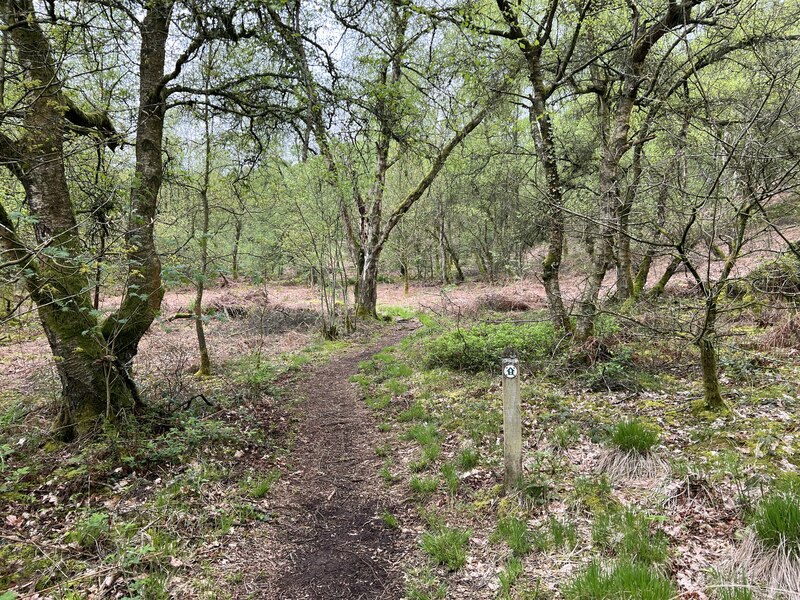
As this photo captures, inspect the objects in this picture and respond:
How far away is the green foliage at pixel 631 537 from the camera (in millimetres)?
2881

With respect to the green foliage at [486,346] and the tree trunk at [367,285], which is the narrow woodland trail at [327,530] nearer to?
the green foliage at [486,346]

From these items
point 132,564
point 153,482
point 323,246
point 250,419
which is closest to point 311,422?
point 250,419

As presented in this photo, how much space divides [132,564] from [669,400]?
21.2 ft

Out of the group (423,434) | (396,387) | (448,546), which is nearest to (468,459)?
(423,434)

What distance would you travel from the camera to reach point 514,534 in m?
3.53

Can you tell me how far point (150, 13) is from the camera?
565 centimetres

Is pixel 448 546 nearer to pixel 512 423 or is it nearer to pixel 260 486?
pixel 512 423

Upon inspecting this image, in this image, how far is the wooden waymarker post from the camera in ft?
13.1

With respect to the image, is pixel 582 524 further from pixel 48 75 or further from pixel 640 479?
pixel 48 75

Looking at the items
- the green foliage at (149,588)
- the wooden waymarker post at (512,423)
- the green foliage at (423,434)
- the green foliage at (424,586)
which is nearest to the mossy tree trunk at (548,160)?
the green foliage at (423,434)

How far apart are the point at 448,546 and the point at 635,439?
7.23 ft

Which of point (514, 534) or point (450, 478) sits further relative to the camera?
point (450, 478)

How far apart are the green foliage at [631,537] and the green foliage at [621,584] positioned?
0.14 m

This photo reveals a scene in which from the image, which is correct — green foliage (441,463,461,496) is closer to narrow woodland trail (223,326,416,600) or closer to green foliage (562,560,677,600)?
narrow woodland trail (223,326,416,600)
